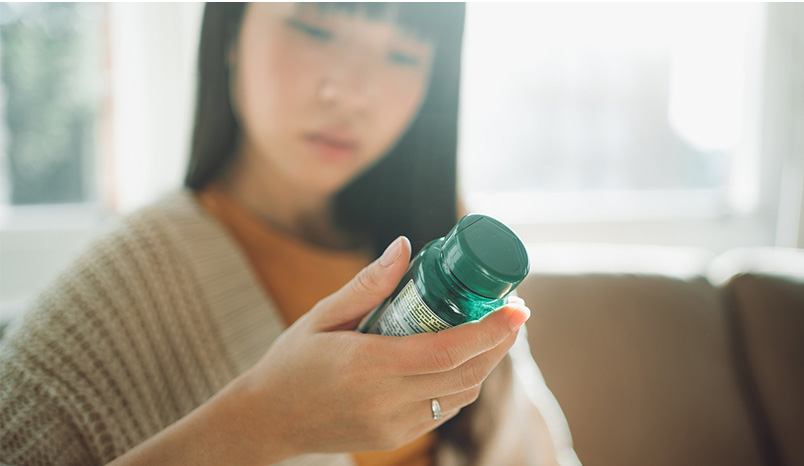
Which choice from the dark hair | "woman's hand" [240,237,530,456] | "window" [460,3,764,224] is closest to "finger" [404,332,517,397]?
"woman's hand" [240,237,530,456]

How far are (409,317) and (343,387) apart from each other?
0.21 ft

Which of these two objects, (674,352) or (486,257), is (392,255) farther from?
(674,352)

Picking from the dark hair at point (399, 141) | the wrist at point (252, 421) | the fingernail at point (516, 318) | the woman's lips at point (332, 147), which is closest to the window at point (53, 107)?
the dark hair at point (399, 141)

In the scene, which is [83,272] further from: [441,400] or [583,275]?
[583,275]

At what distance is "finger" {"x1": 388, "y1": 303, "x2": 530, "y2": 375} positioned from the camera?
0.21m

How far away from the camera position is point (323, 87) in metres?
0.43

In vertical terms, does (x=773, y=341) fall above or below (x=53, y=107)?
below

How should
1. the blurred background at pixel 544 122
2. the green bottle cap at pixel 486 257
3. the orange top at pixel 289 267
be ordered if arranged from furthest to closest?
the blurred background at pixel 544 122 < the orange top at pixel 289 267 < the green bottle cap at pixel 486 257

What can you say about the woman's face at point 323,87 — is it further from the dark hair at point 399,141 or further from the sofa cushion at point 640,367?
the sofa cushion at point 640,367

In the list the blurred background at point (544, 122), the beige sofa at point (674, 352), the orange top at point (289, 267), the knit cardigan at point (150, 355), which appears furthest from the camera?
the blurred background at point (544, 122)

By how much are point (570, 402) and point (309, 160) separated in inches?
16.1

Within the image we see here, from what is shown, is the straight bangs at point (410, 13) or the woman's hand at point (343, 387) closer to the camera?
the woman's hand at point (343, 387)

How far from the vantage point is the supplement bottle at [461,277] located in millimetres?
200

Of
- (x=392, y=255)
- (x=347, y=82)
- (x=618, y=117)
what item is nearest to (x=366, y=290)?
(x=392, y=255)
